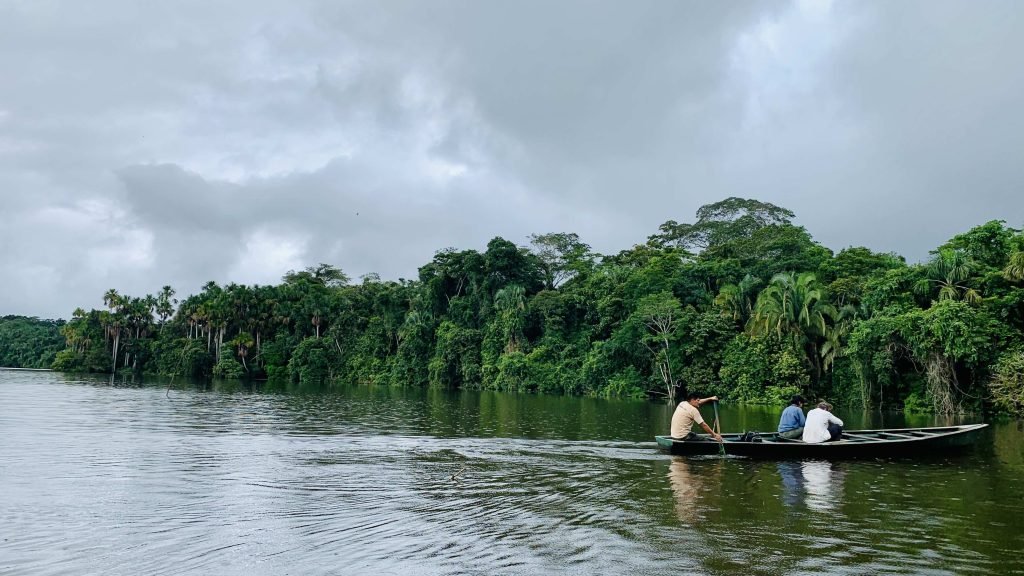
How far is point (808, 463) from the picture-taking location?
14.5 metres

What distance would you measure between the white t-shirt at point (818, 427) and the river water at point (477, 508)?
102 cm

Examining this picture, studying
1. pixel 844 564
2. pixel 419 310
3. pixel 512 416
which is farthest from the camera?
pixel 419 310

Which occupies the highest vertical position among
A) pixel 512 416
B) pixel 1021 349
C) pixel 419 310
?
pixel 419 310

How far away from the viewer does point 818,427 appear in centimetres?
1536

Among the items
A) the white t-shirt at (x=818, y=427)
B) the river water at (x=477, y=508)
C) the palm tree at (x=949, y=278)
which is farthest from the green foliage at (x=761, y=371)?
the white t-shirt at (x=818, y=427)

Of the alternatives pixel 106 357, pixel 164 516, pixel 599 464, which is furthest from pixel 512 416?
pixel 106 357

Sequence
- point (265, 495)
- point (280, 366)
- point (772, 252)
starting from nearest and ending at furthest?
point (265, 495) → point (772, 252) → point (280, 366)

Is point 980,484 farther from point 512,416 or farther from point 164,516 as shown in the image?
point 512,416

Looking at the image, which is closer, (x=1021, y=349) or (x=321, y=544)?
(x=321, y=544)

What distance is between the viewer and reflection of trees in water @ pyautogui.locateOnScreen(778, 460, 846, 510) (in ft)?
34.1

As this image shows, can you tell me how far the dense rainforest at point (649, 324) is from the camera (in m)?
32.2

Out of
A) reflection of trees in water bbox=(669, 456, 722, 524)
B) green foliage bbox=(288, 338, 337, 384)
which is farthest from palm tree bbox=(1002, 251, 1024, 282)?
green foliage bbox=(288, 338, 337, 384)

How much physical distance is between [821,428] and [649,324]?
103 ft

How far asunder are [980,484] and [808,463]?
3.19 meters
